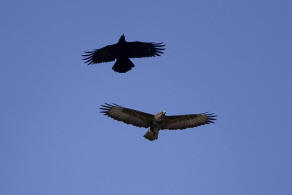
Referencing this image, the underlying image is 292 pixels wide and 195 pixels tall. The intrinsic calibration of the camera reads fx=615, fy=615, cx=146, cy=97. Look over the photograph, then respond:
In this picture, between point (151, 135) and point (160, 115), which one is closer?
point (151, 135)

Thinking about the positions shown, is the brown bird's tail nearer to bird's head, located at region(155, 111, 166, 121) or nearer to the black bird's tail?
bird's head, located at region(155, 111, 166, 121)

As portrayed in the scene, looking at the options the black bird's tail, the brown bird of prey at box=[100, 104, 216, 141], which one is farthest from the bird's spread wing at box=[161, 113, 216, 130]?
the black bird's tail

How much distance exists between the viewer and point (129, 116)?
1850cm

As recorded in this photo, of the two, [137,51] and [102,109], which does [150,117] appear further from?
[137,51]

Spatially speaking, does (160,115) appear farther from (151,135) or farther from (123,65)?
(123,65)

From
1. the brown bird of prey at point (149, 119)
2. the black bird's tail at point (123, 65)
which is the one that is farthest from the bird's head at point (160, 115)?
the black bird's tail at point (123, 65)

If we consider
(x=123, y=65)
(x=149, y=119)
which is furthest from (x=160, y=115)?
(x=123, y=65)

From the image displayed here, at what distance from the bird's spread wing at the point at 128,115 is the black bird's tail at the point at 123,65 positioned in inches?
81.1

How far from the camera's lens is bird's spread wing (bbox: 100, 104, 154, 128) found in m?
18.3

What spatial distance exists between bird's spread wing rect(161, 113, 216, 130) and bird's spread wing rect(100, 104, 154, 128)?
1.82 feet

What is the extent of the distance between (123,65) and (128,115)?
8.04 ft

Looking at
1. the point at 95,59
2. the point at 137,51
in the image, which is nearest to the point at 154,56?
the point at 137,51

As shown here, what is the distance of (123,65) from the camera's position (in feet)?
66.8

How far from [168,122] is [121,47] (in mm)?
3778
